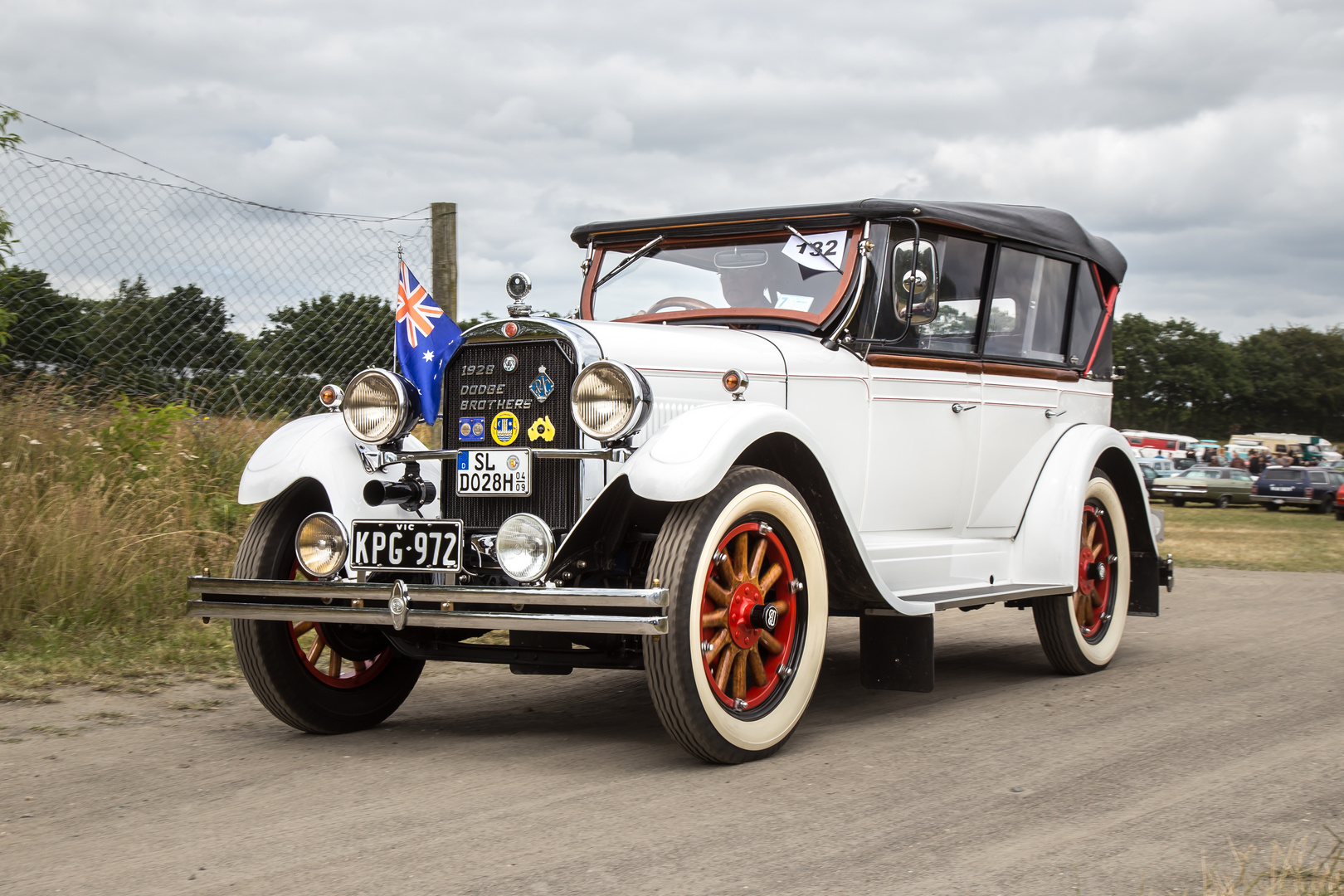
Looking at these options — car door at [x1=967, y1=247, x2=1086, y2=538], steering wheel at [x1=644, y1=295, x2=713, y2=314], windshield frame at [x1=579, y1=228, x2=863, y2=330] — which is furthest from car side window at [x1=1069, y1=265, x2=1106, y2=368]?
steering wheel at [x1=644, y1=295, x2=713, y2=314]

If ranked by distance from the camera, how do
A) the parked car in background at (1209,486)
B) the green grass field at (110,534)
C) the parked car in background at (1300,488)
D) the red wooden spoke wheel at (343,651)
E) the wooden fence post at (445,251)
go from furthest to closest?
the parked car in background at (1209,486) → the parked car in background at (1300,488) → the wooden fence post at (445,251) → the green grass field at (110,534) → the red wooden spoke wheel at (343,651)

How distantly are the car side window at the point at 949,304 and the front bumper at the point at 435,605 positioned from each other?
2.21 meters

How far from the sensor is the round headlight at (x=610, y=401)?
13.9 ft

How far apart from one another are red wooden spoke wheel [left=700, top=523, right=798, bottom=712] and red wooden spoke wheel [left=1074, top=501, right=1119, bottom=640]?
264 cm

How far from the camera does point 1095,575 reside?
666 centimetres

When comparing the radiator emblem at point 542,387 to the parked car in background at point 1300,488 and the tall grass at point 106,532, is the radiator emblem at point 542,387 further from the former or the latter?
the parked car in background at point 1300,488

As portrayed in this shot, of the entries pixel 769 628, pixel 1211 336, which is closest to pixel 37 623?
pixel 769 628

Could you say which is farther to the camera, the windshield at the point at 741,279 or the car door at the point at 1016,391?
the car door at the point at 1016,391

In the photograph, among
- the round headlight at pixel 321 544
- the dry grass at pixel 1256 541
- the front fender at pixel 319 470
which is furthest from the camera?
the dry grass at pixel 1256 541

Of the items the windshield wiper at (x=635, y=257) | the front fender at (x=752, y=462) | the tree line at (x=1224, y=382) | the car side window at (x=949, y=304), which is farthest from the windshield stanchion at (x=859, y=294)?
the tree line at (x=1224, y=382)

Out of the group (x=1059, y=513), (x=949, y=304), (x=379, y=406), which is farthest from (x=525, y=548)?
(x=1059, y=513)

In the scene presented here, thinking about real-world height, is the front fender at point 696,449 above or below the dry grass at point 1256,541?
above

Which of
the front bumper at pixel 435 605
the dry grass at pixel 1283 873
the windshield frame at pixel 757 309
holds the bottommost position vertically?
the dry grass at pixel 1283 873

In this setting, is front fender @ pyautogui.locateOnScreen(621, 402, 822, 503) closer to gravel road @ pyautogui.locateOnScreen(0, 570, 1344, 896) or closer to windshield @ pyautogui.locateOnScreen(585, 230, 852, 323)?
gravel road @ pyautogui.locateOnScreen(0, 570, 1344, 896)
